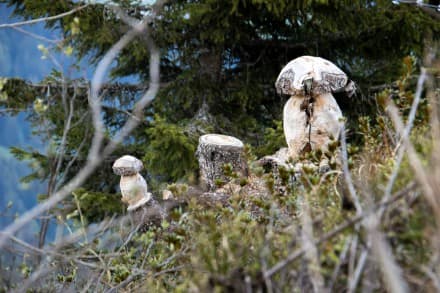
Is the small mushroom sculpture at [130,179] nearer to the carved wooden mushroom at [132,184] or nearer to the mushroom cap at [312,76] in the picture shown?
the carved wooden mushroom at [132,184]

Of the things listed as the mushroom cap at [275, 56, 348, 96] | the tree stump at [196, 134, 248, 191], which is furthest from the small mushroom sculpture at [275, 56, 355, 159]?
the tree stump at [196, 134, 248, 191]

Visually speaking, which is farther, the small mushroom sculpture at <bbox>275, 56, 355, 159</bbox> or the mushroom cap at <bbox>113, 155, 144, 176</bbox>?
the mushroom cap at <bbox>113, 155, 144, 176</bbox>

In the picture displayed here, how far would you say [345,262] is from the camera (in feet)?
6.47

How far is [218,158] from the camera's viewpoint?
200 inches

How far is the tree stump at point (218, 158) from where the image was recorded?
16.6ft

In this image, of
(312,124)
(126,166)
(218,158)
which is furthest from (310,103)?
(126,166)

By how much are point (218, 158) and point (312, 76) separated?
1.05 metres

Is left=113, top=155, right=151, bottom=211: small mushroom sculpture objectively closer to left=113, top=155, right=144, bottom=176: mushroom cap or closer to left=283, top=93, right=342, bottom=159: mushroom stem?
left=113, top=155, right=144, bottom=176: mushroom cap

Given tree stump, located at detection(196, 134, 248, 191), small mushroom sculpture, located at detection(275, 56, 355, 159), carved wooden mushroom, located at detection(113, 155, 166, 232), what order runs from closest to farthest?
small mushroom sculpture, located at detection(275, 56, 355, 159) < tree stump, located at detection(196, 134, 248, 191) < carved wooden mushroom, located at detection(113, 155, 166, 232)

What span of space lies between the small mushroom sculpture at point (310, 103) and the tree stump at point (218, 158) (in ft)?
1.74

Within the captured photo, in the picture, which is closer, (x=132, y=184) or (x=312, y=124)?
(x=312, y=124)

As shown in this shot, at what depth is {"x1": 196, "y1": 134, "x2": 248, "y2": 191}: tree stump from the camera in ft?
16.6

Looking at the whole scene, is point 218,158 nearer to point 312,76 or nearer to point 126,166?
point 312,76

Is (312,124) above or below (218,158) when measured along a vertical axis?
above
